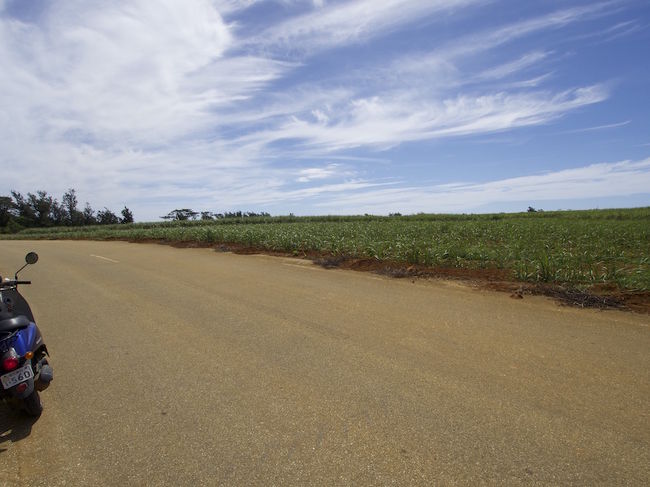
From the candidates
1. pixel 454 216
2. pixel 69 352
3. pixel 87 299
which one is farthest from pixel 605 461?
pixel 454 216

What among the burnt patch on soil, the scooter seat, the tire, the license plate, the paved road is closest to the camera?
the paved road

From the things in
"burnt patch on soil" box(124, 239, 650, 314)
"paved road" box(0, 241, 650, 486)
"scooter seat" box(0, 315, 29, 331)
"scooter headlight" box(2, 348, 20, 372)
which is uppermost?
"scooter seat" box(0, 315, 29, 331)

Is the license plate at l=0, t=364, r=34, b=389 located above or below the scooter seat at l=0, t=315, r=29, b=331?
below

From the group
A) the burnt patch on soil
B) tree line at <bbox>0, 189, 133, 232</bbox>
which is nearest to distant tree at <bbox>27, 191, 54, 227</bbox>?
tree line at <bbox>0, 189, 133, 232</bbox>

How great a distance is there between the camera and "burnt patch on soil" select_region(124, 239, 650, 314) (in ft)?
20.3

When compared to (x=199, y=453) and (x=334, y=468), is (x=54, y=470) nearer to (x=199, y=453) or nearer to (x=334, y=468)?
(x=199, y=453)

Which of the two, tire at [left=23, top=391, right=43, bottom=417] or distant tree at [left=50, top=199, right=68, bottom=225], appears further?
distant tree at [left=50, top=199, right=68, bottom=225]

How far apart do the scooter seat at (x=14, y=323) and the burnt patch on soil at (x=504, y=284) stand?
22.2 feet

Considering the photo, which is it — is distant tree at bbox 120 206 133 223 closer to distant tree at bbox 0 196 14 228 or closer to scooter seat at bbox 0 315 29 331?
distant tree at bbox 0 196 14 228

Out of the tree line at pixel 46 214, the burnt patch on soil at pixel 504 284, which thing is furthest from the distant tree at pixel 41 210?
the burnt patch on soil at pixel 504 284

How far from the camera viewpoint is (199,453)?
2.87m

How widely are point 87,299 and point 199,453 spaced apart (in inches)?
240

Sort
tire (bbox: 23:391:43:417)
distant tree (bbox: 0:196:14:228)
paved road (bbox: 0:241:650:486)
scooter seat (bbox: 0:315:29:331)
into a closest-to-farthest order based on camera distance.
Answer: paved road (bbox: 0:241:650:486), scooter seat (bbox: 0:315:29:331), tire (bbox: 23:391:43:417), distant tree (bbox: 0:196:14:228)

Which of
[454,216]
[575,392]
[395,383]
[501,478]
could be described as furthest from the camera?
[454,216]
